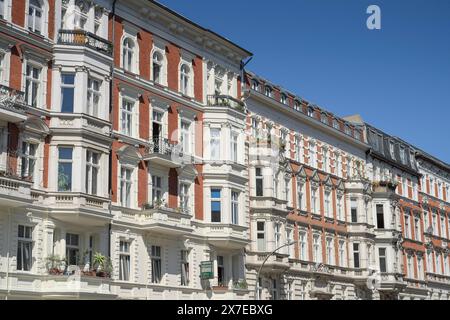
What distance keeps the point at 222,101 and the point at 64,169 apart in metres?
13.3

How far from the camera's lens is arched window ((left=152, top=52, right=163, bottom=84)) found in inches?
1488

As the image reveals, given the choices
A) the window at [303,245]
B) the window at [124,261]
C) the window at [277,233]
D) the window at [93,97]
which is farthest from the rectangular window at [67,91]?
the window at [303,245]

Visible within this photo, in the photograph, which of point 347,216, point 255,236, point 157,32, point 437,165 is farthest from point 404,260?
point 157,32

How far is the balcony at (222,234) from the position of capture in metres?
38.9

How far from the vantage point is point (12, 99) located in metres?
29.0

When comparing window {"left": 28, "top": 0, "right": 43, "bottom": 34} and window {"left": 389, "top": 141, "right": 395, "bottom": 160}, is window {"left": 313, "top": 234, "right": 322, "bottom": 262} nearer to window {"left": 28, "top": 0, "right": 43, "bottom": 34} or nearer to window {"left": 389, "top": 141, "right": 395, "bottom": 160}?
window {"left": 389, "top": 141, "right": 395, "bottom": 160}

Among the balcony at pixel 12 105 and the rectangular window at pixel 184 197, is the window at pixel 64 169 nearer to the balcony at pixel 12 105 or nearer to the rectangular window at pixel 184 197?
the balcony at pixel 12 105

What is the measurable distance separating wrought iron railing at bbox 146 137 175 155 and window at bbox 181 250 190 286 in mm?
5483

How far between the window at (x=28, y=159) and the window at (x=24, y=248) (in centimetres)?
229

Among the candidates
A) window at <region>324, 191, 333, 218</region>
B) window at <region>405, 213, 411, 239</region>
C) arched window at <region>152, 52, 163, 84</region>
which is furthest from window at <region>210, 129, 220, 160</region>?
window at <region>405, 213, 411, 239</region>

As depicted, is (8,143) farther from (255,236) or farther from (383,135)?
(383,135)

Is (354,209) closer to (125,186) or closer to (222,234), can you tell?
(222,234)

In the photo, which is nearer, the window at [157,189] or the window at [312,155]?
the window at [157,189]

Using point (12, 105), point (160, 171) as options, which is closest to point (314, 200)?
point (160, 171)
